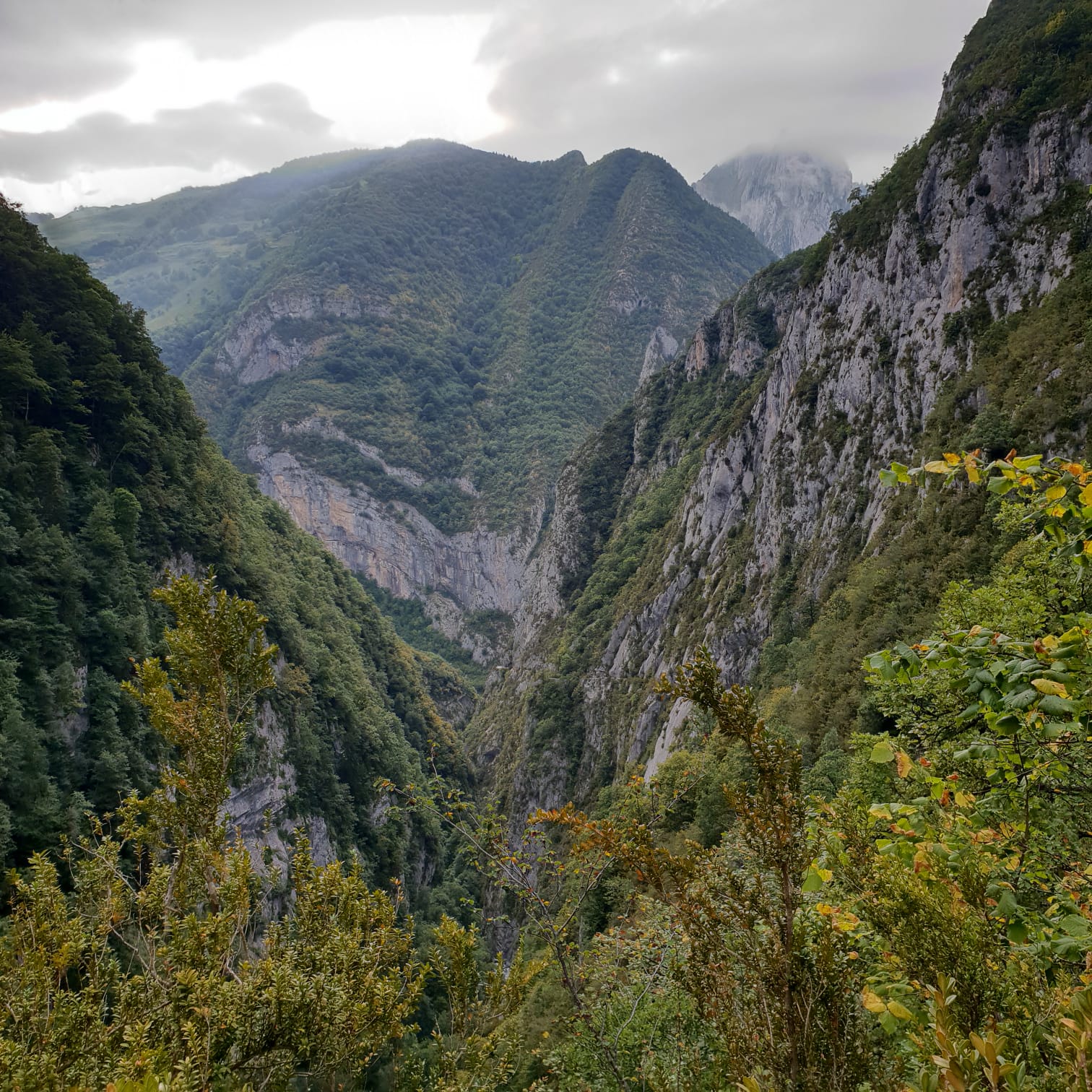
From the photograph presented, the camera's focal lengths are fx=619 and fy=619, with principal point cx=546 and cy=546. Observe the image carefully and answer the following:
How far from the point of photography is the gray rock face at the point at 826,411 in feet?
84.9

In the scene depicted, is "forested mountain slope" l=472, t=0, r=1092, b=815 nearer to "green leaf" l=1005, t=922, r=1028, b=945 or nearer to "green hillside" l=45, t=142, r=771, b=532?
"green leaf" l=1005, t=922, r=1028, b=945

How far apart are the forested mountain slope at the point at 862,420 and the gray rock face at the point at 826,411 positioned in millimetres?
131

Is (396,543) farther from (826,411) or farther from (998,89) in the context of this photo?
(998,89)

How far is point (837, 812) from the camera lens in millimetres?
6234

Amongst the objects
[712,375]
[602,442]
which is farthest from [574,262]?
[712,375]

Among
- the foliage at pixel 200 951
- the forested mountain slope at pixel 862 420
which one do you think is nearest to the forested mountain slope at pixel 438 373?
the forested mountain slope at pixel 862 420

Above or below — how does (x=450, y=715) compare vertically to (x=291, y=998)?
below

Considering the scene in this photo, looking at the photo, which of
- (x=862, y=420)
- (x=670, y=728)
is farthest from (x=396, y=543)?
(x=862, y=420)

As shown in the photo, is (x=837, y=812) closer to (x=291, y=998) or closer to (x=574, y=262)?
(x=291, y=998)

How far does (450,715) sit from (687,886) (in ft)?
300

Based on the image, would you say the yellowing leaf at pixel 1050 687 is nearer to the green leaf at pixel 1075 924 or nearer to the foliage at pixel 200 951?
the green leaf at pixel 1075 924

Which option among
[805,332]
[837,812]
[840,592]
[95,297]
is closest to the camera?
[837,812]

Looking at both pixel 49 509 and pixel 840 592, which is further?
pixel 49 509

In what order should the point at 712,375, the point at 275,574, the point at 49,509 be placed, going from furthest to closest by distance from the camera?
the point at 712,375 → the point at 275,574 → the point at 49,509
